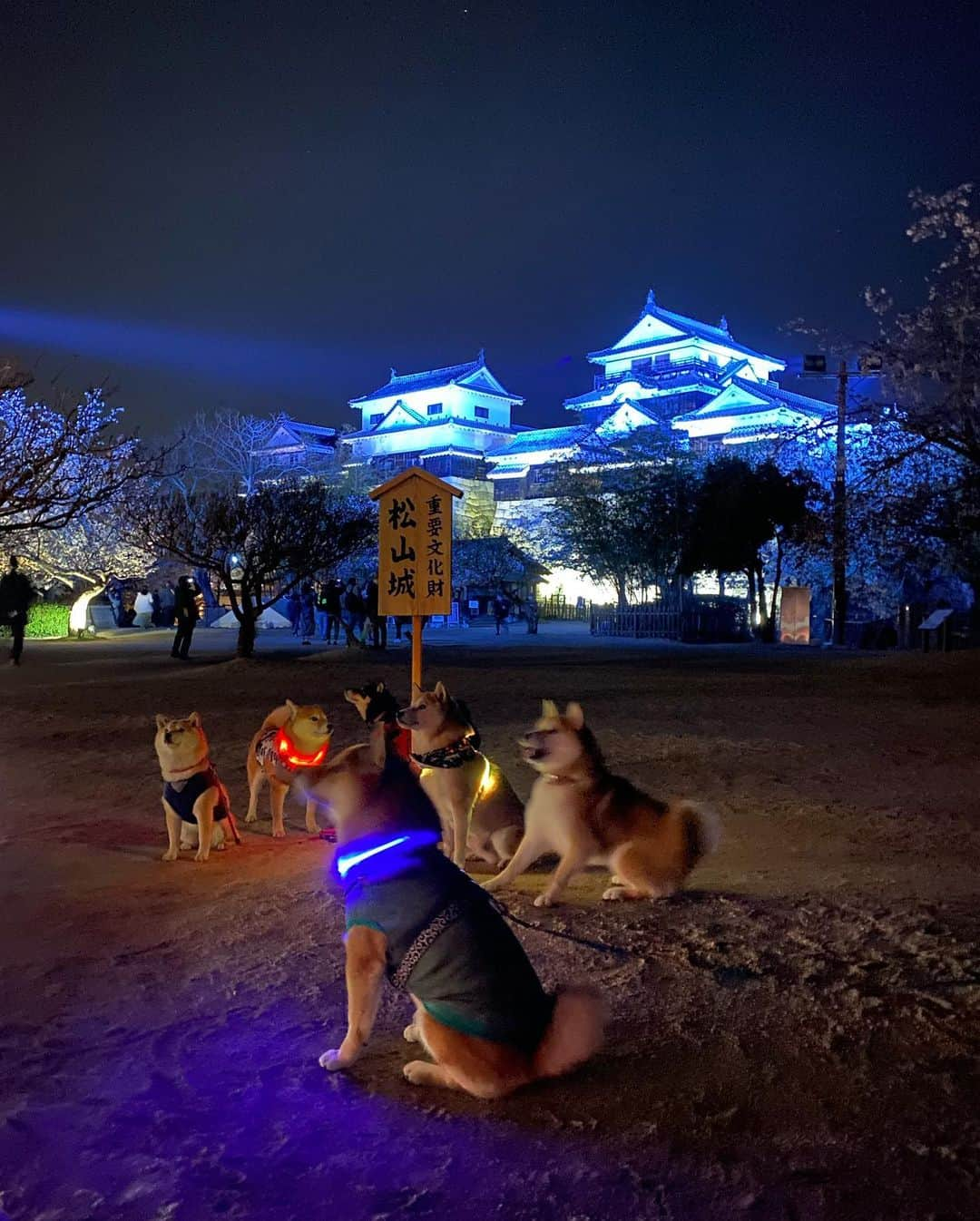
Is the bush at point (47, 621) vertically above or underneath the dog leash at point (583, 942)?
above

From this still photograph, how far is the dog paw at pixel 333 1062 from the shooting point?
3.49 meters

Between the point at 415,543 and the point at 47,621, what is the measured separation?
2807cm

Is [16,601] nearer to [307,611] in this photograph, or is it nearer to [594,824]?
[307,611]

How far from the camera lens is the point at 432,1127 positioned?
10.3 feet

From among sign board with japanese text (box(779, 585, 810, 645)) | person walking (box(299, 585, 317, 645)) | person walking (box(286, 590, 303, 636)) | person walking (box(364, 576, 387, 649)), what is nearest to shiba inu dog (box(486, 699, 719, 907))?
person walking (box(364, 576, 387, 649))

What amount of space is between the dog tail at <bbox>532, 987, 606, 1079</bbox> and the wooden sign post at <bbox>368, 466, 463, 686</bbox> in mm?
5351

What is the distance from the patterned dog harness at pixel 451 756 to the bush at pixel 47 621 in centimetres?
Result: 3047

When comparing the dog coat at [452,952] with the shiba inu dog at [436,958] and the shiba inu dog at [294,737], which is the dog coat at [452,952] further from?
the shiba inu dog at [294,737]

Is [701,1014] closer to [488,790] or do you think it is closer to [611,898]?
[611,898]

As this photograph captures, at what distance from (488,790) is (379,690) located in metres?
0.92

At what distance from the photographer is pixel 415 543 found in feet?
28.5

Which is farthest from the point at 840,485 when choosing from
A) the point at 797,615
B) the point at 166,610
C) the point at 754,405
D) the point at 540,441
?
the point at 540,441

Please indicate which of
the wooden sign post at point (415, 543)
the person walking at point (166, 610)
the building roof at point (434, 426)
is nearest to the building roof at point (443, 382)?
the building roof at point (434, 426)

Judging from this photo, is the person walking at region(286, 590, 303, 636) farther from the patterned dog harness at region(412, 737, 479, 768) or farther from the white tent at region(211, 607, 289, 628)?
→ the patterned dog harness at region(412, 737, 479, 768)
